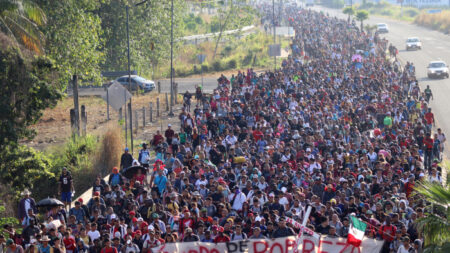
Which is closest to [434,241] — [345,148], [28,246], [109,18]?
[28,246]

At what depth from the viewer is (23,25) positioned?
68.1 feet

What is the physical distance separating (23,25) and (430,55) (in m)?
45.7

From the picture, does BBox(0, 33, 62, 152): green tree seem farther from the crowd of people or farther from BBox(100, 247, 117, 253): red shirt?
BBox(100, 247, 117, 253): red shirt

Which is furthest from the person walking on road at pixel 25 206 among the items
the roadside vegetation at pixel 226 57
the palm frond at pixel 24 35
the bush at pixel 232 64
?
the bush at pixel 232 64

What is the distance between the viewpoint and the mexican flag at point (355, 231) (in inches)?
480

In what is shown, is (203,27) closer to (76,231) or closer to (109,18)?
(109,18)

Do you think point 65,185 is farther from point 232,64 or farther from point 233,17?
point 233,17

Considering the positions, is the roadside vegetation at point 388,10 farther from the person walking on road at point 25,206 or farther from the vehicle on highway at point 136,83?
the person walking on road at point 25,206

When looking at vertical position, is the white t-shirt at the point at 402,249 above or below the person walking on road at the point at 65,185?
above

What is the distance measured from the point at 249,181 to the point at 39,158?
23.3 ft

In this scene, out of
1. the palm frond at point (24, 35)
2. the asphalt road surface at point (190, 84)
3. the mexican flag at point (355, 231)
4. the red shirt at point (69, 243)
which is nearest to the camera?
the mexican flag at point (355, 231)

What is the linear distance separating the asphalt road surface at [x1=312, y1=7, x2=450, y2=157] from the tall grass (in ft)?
3.79

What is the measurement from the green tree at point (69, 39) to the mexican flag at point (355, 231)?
18.1 m

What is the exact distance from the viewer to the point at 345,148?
20.7 meters
